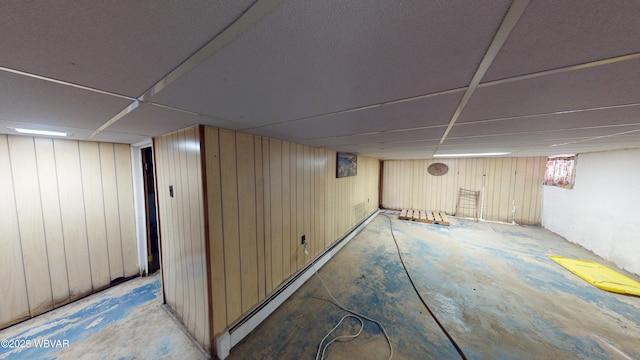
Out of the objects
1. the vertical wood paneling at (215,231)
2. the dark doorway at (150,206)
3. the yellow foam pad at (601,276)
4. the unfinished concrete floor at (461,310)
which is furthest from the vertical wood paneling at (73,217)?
the yellow foam pad at (601,276)

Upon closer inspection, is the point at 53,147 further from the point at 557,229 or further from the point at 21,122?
the point at 557,229

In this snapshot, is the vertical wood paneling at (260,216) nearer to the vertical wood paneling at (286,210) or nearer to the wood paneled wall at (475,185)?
the vertical wood paneling at (286,210)

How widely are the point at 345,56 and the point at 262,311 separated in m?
2.48

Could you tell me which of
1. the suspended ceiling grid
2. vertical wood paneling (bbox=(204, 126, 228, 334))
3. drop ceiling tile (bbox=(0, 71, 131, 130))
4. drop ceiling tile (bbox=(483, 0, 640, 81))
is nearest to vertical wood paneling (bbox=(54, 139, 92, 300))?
drop ceiling tile (bbox=(0, 71, 131, 130))

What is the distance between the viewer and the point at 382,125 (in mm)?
1576

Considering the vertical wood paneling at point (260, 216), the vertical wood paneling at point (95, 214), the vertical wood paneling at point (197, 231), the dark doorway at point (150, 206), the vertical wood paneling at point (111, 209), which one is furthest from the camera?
the dark doorway at point (150, 206)

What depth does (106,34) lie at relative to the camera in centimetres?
50

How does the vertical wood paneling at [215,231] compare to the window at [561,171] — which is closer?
the vertical wood paneling at [215,231]

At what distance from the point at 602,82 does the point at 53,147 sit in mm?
4416

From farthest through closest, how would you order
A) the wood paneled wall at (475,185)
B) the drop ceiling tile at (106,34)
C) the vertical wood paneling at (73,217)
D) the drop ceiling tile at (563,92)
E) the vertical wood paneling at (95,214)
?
the wood paneled wall at (475,185) < the vertical wood paneling at (95,214) < the vertical wood paneling at (73,217) < the drop ceiling tile at (563,92) < the drop ceiling tile at (106,34)

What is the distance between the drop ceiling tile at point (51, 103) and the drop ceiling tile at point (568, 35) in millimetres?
1622

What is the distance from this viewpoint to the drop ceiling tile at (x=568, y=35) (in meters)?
0.43

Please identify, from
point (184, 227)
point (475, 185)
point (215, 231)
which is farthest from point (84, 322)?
point (475, 185)

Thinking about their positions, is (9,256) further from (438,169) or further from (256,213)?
(438,169)
